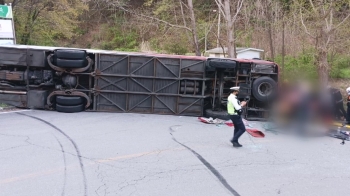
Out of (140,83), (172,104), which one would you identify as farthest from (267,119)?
(140,83)

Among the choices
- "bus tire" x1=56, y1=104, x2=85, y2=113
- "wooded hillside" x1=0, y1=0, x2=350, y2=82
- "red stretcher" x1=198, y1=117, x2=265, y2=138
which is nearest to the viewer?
"red stretcher" x1=198, y1=117, x2=265, y2=138

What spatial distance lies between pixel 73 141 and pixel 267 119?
6.90 meters

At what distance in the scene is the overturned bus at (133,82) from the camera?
12047 mm

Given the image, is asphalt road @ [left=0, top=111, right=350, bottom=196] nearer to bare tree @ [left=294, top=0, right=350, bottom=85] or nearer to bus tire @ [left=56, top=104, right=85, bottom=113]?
bus tire @ [left=56, top=104, right=85, bottom=113]

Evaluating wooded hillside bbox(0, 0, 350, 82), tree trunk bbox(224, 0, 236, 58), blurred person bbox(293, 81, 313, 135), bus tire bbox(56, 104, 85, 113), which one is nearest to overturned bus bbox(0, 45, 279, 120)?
bus tire bbox(56, 104, 85, 113)

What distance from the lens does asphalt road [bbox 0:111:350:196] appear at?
554 cm

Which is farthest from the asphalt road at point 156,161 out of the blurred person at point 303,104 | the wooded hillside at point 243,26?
the wooded hillside at point 243,26

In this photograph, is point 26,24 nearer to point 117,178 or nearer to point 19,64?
point 19,64

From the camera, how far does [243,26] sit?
25.2 m

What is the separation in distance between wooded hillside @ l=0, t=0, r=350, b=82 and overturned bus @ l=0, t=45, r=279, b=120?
5.06 feet

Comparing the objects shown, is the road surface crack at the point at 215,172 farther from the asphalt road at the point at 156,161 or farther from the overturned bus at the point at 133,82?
the overturned bus at the point at 133,82

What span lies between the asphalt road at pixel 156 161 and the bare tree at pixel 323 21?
7.34 m

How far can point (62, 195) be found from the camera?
5066 millimetres

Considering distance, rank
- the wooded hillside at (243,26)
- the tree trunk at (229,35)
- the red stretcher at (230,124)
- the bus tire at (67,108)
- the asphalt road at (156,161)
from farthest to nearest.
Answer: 1. the tree trunk at (229,35)
2. the wooded hillside at (243,26)
3. the bus tire at (67,108)
4. the red stretcher at (230,124)
5. the asphalt road at (156,161)
